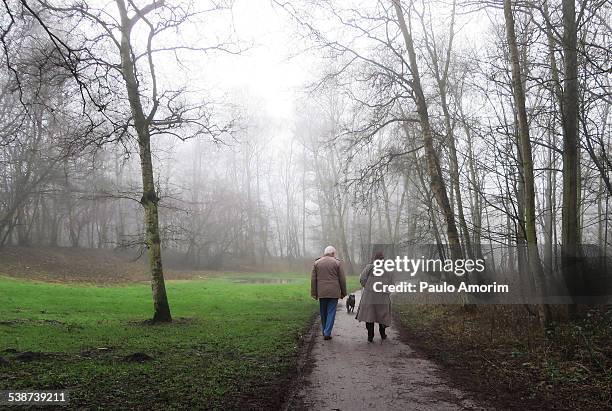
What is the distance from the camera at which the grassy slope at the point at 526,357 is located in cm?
509

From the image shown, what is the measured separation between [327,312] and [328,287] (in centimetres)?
59

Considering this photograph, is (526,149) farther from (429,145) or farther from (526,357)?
(429,145)

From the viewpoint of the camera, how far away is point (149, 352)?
24.2 feet

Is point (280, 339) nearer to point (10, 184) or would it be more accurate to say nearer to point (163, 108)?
point (163, 108)

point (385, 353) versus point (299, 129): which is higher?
point (299, 129)

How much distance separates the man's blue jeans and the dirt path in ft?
1.92

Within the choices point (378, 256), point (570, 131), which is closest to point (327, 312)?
point (378, 256)

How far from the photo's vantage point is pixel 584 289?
33.1 feet

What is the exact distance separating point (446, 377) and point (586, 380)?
5.41ft

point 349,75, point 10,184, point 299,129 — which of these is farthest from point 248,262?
point 349,75

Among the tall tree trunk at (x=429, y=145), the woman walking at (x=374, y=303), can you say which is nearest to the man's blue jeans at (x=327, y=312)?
the woman walking at (x=374, y=303)

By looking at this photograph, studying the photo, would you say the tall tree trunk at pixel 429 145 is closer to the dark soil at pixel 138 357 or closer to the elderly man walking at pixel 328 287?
the elderly man walking at pixel 328 287

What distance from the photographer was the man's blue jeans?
9250mm

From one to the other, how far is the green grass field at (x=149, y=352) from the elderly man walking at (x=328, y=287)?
76 cm
